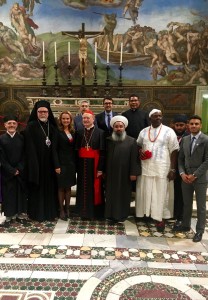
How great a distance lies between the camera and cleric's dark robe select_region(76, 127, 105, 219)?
4.39m

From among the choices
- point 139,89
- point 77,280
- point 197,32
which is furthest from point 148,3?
point 77,280

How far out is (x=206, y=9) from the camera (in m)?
10.1

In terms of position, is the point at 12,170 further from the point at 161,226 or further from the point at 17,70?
the point at 17,70

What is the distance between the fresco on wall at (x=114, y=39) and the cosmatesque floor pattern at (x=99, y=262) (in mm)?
7396

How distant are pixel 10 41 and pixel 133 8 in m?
5.00

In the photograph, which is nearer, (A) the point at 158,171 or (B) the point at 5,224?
(A) the point at 158,171

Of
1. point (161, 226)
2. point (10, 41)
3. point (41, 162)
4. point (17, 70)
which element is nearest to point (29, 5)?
point (10, 41)

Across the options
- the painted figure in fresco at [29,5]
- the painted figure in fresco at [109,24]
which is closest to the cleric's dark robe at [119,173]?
the painted figure in fresco at [109,24]

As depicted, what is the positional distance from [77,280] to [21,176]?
1.94 metres

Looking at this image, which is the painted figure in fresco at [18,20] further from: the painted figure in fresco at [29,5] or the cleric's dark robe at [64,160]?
the cleric's dark robe at [64,160]

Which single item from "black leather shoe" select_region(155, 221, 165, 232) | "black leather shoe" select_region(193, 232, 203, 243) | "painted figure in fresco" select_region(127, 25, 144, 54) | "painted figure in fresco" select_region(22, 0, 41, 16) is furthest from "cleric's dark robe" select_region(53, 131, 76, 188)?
"painted figure in fresco" select_region(22, 0, 41, 16)

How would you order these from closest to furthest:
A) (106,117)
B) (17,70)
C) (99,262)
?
(99,262) → (106,117) → (17,70)

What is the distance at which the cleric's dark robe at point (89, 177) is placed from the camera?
14.4 feet

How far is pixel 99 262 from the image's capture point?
3.43 m
